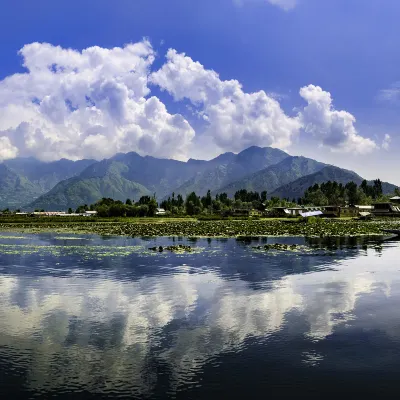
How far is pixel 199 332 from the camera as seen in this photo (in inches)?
885

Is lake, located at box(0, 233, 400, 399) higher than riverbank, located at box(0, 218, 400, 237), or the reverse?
riverbank, located at box(0, 218, 400, 237)

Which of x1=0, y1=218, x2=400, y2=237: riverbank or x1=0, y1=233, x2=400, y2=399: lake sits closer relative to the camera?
x1=0, y1=233, x2=400, y2=399: lake

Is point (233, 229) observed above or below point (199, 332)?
above

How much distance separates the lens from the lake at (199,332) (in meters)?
16.4

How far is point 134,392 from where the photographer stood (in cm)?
1551

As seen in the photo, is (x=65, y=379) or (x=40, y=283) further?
(x=40, y=283)

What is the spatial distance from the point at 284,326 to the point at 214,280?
14.4 metres

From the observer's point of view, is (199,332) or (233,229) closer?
(199,332)

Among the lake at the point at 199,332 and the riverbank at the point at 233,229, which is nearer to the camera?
the lake at the point at 199,332

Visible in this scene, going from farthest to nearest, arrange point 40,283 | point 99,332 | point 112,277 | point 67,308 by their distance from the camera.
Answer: point 112,277, point 40,283, point 67,308, point 99,332

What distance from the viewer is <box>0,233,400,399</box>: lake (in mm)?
16375

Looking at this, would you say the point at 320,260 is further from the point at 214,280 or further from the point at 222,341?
the point at 222,341

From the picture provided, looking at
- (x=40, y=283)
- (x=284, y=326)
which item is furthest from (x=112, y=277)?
(x=284, y=326)

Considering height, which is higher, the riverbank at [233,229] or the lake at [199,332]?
the riverbank at [233,229]
